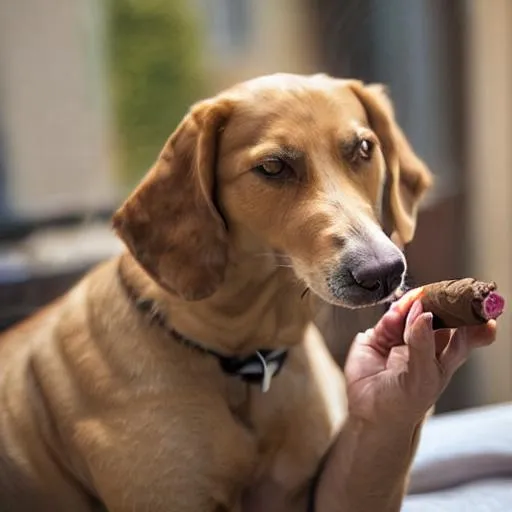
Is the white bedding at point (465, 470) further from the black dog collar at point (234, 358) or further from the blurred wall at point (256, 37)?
the blurred wall at point (256, 37)

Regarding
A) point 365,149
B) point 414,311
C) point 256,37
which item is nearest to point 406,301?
point 414,311

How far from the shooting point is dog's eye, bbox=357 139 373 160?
1.09 meters

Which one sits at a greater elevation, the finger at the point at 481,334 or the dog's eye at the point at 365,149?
the dog's eye at the point at 365,149

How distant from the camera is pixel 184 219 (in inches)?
42.7

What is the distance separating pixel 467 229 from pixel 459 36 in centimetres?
45

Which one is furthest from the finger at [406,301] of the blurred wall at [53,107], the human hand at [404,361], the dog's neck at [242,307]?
the blurred wall at [53,107]

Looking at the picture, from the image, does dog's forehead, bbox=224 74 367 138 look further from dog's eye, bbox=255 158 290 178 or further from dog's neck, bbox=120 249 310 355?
dog's neck, bbox=120 249 310 355

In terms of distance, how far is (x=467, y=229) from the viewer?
231 centimetres

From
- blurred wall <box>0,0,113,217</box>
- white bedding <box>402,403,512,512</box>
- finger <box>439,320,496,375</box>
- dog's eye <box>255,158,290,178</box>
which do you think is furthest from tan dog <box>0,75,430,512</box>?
Answer: blurred wall <box>0,0,113,217</box>

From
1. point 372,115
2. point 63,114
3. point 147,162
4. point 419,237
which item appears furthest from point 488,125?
point 372,115

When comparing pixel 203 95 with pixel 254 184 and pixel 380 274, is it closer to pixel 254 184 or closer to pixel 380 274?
pixel 254 184

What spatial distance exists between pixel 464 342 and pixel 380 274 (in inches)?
4.1

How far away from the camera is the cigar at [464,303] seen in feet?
2.86

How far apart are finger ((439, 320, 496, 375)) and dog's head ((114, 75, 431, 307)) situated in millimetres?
142
